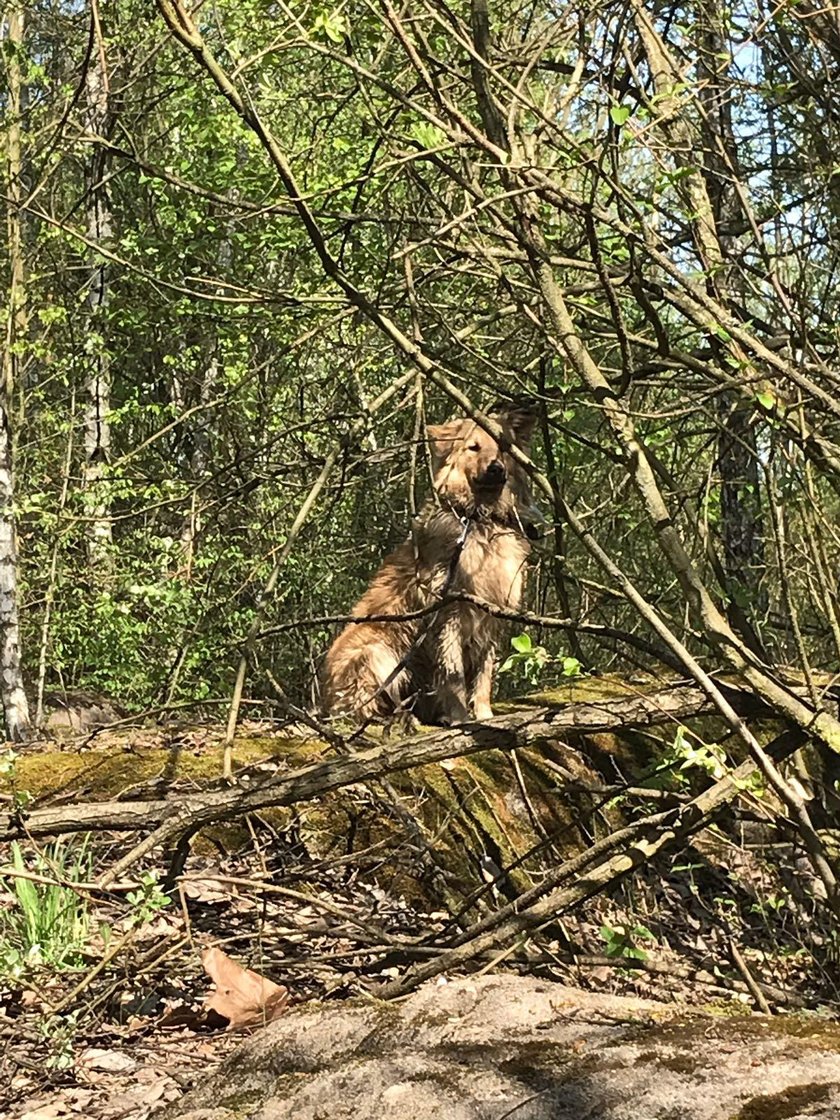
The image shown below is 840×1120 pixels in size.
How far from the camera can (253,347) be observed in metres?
12.9

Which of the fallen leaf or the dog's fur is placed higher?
the dog's fur

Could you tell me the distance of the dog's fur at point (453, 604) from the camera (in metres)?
8.20

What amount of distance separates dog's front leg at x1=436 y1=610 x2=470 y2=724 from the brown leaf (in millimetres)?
4263

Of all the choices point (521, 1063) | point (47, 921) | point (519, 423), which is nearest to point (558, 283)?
point (519, 423)

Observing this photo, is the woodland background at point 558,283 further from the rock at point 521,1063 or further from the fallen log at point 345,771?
the rock at point 521,1063

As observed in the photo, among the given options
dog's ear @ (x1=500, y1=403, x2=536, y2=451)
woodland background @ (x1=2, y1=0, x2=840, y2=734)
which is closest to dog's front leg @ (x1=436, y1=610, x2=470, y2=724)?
woodland background @ (x1=2, y1=0, x2=840, y2=734)

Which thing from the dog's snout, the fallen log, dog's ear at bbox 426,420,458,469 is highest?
dog's ear at bbox 426,420,458,469

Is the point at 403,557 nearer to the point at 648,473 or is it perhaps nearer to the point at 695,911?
the point at 695,911

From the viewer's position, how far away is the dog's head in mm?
8133

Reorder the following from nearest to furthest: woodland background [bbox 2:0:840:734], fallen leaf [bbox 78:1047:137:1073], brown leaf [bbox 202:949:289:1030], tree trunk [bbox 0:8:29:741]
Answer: fallen leaf [bbox 78:1047:137:1073]
brown leaf [bbox 202:949:289:1030]
woodland background [bbox 2:0:840:734]
tree trunk [bbox 0:8:29:741]

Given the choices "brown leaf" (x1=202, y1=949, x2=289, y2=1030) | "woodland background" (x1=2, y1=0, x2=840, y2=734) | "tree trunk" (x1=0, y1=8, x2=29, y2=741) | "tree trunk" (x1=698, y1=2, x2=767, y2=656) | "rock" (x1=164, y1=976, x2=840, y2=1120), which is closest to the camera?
"rock" (x1=164, y1=976, x2=840, y2=1120)

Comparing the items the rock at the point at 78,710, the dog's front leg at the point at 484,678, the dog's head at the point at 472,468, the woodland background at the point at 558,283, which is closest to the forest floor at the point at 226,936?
the woodland background at the point at 558,283

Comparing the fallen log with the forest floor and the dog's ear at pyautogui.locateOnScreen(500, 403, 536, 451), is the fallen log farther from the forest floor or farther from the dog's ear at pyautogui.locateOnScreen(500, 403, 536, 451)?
the dog's ear at pyautogui.locateOnScreen(500, 403, 536, 451)

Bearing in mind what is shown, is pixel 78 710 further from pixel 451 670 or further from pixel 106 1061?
pixel 106 1061
